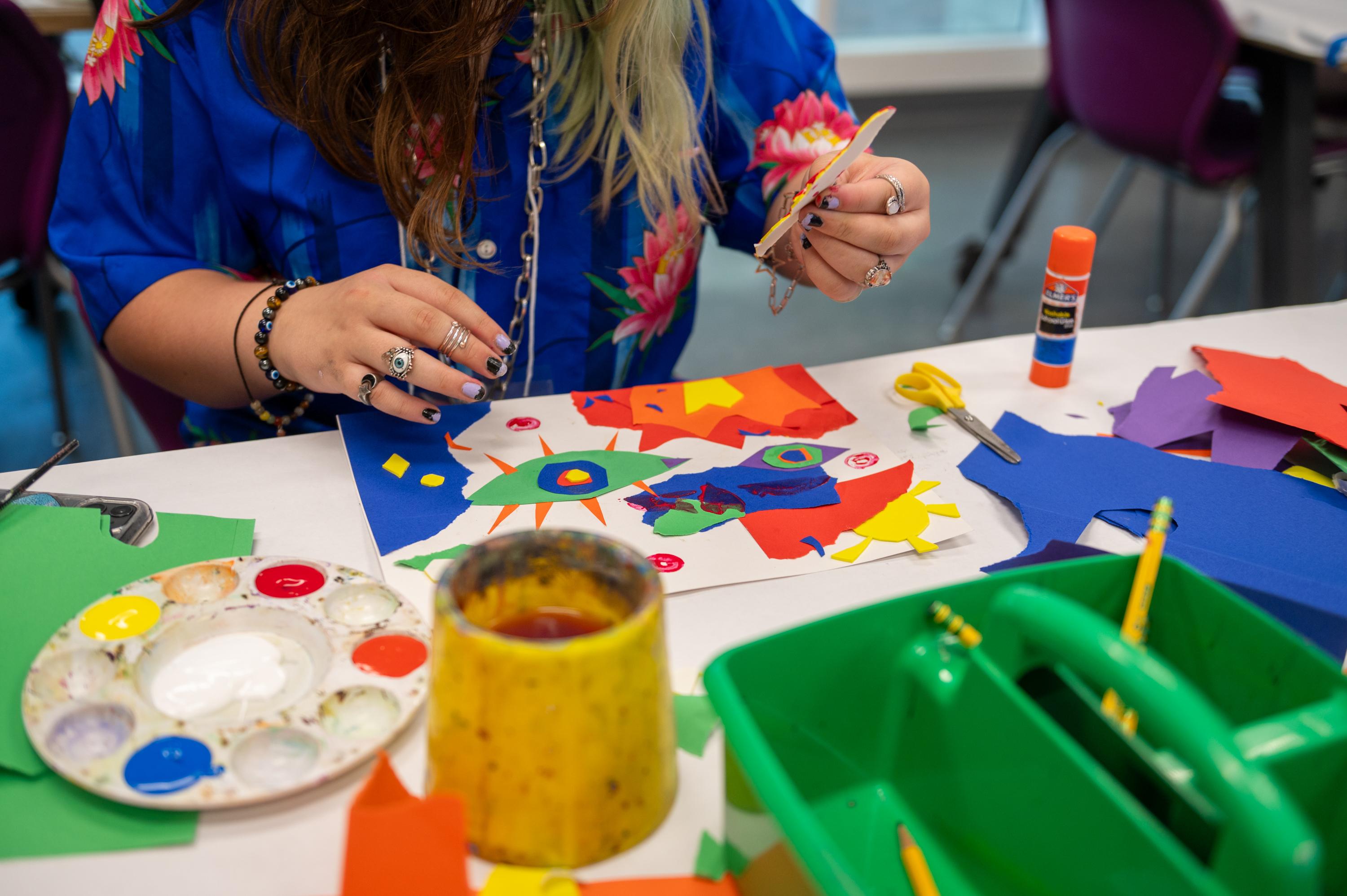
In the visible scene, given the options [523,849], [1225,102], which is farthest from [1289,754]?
[1225,102]

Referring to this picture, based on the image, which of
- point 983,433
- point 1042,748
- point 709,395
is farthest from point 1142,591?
point 709,395

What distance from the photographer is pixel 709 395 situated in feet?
2.68

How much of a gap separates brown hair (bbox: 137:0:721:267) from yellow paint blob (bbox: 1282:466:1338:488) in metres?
0.54

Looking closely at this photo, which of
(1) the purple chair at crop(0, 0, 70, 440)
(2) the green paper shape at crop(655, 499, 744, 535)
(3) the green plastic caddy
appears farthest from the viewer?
(1) the purple chair at crop(0, 0, 70, 440)

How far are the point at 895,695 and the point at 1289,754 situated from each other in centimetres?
15

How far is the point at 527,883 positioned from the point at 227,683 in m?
0.19

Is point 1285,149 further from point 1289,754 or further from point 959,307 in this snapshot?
point 1289,754

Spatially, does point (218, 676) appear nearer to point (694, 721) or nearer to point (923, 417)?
point (694, 721)

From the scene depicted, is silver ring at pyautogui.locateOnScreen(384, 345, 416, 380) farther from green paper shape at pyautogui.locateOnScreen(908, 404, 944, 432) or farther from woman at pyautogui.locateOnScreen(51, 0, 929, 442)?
green paper shape at pyautogui.locateOnScreen(908, 404, 944, 432)

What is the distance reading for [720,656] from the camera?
41 cm

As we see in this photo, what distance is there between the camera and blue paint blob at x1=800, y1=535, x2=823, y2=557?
0.63 metres

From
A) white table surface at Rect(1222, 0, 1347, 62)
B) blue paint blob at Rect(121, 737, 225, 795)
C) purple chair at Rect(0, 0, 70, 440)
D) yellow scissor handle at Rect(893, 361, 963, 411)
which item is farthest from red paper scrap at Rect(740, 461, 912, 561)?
white table surface at Rect(1222, 0, 1347, 62)

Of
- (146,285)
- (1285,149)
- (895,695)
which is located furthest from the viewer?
(1285,149)

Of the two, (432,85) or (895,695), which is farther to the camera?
(432,85)
